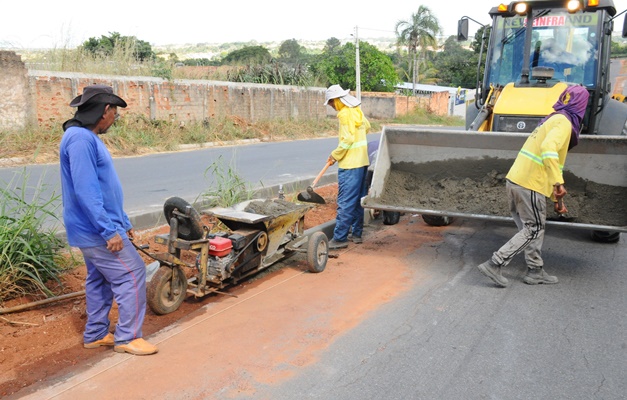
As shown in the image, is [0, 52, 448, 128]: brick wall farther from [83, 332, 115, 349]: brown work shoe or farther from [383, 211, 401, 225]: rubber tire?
[83, 332, 115, 349]: brown work shoe

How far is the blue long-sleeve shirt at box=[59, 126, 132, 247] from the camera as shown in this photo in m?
3.60

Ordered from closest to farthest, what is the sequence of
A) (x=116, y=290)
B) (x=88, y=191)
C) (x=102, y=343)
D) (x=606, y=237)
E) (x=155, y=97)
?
(x=88, y=191) < (x=116, y=290) < (x=102, y=343) < (x=606, y=237) < (x=155, y=97)

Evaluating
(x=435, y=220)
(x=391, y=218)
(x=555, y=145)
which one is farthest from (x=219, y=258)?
(x=435, y=220)

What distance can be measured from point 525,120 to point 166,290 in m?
4.92

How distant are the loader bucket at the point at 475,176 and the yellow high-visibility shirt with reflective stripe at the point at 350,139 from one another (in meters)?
0.24

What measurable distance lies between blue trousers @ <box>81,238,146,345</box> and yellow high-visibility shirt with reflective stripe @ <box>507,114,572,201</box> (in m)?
3.54

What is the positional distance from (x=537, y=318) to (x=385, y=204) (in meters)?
2.26

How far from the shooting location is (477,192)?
21.3 ft

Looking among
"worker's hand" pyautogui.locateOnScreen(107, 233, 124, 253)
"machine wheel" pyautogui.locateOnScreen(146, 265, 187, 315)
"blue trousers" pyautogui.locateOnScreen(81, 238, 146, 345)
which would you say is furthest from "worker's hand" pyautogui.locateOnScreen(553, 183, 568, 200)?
"worker's hand" pyautogui.locateOnScreen(107, 233, 124, 253)

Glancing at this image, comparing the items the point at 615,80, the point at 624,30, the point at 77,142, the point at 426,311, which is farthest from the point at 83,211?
the point at 615,80

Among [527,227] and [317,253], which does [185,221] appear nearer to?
→ [317,253]

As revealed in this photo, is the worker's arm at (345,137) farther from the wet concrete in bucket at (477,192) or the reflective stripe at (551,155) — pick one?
the reflective stripe at (551,155)

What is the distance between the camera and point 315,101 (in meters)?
28.6

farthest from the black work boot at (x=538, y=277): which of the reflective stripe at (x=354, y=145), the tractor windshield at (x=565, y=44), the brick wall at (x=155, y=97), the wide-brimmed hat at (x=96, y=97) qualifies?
the brick wall at (x=155, y=97)
